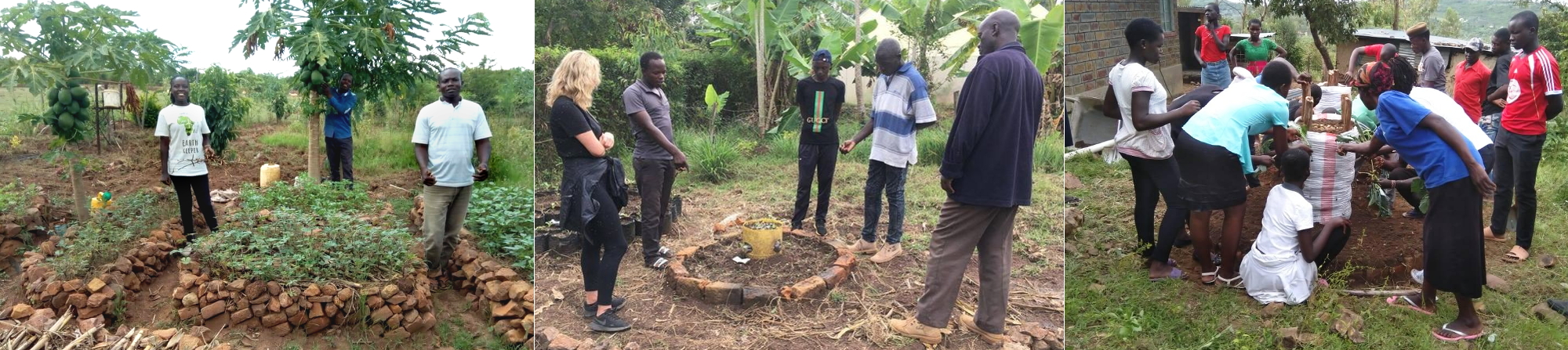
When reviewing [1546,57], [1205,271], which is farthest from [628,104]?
[1546,57]

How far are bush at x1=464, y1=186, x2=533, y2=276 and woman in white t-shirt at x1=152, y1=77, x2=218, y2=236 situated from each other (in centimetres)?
154

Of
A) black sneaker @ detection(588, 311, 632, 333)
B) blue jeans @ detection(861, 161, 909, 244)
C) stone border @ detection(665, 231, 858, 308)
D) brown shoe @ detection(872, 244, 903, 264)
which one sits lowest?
black sneaker @ detection(588, 311, 632, 333)

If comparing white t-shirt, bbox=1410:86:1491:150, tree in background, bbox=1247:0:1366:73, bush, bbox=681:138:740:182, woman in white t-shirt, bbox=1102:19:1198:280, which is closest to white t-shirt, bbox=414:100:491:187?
bush, bbox=681:138:740:182

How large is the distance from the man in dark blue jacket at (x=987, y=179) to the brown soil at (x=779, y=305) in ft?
0.46

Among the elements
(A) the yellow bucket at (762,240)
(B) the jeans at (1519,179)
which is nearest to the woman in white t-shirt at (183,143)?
(A) the yellow bucket at (762,240)

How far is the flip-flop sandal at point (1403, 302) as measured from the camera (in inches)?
167

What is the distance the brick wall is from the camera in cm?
412

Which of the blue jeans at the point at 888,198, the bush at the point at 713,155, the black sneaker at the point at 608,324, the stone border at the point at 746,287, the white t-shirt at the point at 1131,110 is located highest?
the white t-shirt at the point at 1131,110

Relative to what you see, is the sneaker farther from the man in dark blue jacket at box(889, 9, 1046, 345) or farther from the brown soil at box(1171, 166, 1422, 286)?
the brown soil at box(1171, 166, 1422, 286)

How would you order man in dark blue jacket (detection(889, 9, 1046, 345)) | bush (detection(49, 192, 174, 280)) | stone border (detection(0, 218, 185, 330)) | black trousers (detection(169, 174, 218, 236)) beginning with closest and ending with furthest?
1. man in dark blue jacket (detection(889, 9, 1046, 345))
2. stone border (detection(0, 218, 185, 330))
3. bush (detection(49, 192, 174, 280))
4. black trousers (detection(169, 174, 218, 236))

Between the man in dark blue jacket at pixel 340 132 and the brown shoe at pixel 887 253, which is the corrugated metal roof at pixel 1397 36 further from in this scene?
the man in dark blue jacket at pixel 340 132

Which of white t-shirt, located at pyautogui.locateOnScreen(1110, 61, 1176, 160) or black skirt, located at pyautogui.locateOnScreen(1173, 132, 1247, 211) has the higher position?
white t-shirt, located at pyautogui.locateOnScreen(1110, 61, 1176, 160)

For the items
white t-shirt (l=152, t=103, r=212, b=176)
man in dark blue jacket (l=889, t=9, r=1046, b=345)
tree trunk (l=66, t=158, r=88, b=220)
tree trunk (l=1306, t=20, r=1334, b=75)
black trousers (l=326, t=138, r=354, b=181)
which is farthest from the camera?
black trousers (l=326, t=138, r=354, b=181)

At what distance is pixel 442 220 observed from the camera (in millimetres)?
5031
